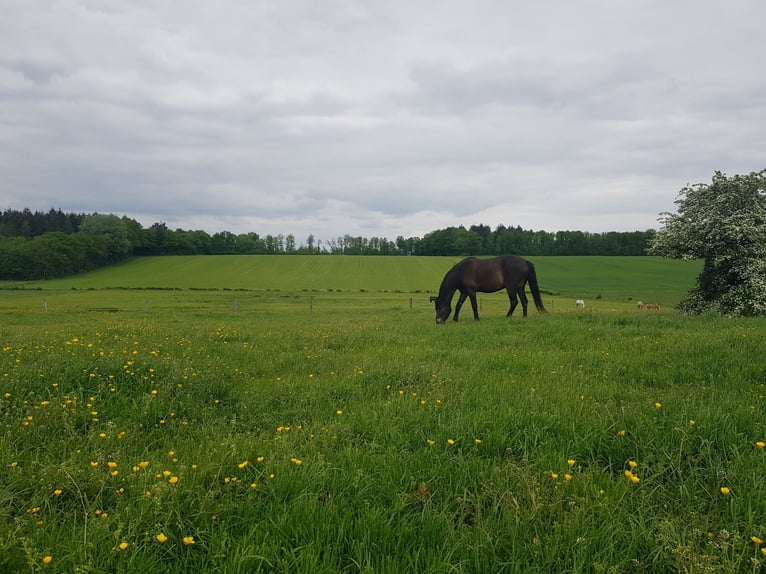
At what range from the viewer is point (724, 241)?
16094 mm

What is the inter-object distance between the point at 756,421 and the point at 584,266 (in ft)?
331

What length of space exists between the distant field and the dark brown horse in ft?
141

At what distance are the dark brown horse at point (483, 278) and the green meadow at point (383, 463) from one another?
31.1 feet

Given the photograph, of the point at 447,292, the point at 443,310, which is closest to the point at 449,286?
the point at 447,292

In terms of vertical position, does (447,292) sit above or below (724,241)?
below

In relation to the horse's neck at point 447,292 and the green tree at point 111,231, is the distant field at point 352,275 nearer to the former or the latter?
the green tree at point 111,231

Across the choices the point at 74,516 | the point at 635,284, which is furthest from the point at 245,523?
the point at 635,284

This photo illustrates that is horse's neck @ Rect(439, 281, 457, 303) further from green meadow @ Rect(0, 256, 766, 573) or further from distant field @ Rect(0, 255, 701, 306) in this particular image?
distant field @ Rect(0, 255, 701, 306)

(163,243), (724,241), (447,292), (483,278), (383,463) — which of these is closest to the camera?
(383,463)

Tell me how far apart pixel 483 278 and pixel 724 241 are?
899 centimetres

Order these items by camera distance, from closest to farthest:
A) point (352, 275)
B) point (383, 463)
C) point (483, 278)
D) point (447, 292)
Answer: point (383, 463)
point (447, 292)
point (483, 278)
point (352, 275)

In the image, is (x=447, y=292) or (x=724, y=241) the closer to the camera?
(x=724, y=241)

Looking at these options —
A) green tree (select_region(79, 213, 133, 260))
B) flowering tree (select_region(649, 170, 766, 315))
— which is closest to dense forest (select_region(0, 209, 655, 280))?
green tree (select_region(79, 213, 133, 260))

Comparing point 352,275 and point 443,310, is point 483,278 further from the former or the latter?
point 352,275
